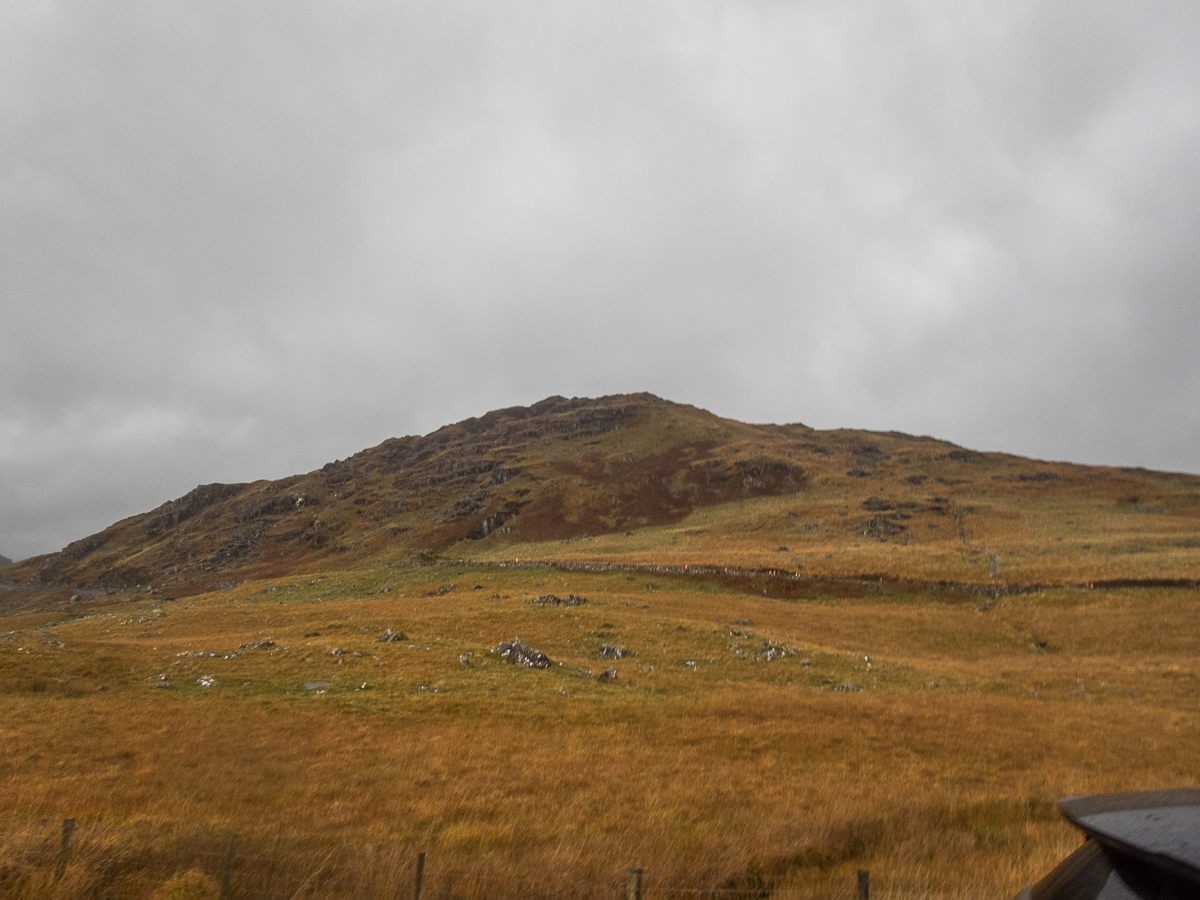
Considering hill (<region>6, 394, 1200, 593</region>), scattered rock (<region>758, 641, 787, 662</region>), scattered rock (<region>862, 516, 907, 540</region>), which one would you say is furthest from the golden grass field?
scattered rock (<region>862, 516, 907, 540</region>)

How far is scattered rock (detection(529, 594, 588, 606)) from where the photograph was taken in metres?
43.9

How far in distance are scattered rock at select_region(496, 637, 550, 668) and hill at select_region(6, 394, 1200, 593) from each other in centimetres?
3638

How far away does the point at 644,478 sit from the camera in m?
127

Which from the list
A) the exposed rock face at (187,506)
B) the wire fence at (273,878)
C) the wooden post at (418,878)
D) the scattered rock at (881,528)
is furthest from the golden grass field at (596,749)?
the exposed rock face at (187,506)

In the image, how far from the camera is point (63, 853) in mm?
7469

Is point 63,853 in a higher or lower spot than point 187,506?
lower

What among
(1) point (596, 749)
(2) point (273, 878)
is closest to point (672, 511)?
(1) point (596, 749)

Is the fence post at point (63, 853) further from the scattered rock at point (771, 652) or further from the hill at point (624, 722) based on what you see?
the scattered rock at point (771, 652)

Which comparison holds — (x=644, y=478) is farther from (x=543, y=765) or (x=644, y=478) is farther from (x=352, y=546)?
(x=543, y=765)

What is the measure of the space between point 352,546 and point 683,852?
374ft

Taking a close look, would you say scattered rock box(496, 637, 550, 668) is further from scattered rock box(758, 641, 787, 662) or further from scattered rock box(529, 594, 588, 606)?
scattered rock box(529, 594, 588, 606)

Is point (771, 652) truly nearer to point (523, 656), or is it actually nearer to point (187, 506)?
point (523, 656)

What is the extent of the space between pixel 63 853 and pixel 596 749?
12.6 meters

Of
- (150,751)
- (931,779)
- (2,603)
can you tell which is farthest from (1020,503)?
(2,603)
